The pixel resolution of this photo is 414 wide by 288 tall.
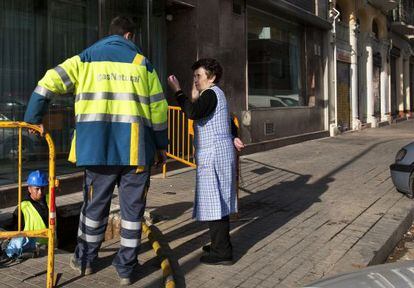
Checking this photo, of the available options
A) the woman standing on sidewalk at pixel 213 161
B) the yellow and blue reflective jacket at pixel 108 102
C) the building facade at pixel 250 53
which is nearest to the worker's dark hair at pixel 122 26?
the yellow and blue reflective jacket at pixel 108 102

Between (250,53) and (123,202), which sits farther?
(250,53)

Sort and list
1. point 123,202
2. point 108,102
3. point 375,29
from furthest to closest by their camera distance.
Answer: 1. point 375,29
2. point 123,202
3. point 108,102

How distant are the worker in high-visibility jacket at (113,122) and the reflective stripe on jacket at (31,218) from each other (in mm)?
1094

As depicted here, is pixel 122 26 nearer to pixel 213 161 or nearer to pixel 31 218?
pixel 213 161

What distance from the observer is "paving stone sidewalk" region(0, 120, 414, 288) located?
425 centimetres

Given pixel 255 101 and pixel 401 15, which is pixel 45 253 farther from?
pixel 401 15

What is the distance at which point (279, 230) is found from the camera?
5723mm

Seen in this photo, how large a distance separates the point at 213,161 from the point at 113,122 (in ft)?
3.24

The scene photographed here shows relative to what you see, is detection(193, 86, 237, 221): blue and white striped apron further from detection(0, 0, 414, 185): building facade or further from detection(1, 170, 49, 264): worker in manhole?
detection(0, 0, 414, 185): building facade

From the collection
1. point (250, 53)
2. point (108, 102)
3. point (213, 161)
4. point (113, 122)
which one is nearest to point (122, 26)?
point (108, 102)

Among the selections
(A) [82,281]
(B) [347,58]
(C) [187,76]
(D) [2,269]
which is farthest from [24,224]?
(B) [347,58]

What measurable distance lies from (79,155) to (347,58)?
17.9 metres

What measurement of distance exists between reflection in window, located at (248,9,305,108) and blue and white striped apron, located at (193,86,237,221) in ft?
28.0

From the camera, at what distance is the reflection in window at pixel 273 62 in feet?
43.6
